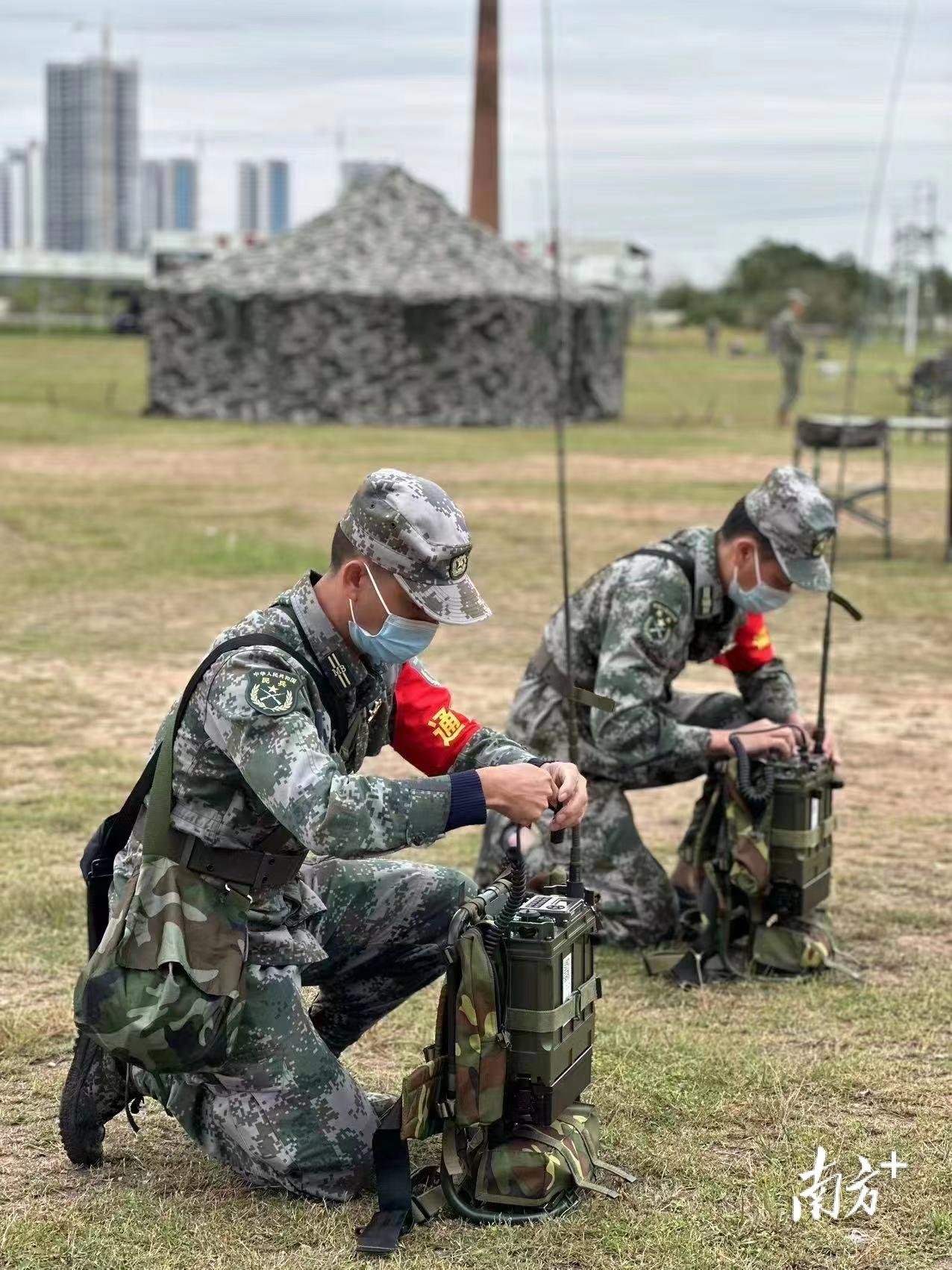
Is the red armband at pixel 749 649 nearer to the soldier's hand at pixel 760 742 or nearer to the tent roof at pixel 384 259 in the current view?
the soldier's hand at pixel 760 742

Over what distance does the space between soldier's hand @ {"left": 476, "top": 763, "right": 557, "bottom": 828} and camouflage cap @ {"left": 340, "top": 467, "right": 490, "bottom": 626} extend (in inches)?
13.3

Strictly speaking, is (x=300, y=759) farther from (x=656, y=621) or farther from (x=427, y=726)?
(x=656, y=621)

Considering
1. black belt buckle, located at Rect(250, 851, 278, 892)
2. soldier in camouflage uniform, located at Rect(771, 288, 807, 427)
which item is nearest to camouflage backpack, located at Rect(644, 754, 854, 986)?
black belt buckle, located at Rect(250, 851, 278, 892)

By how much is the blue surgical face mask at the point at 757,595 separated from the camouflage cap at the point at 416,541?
188 centimetres

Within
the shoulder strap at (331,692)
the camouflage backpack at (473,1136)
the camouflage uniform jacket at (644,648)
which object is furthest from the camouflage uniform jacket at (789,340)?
the camouflage backpack at (473,1136)

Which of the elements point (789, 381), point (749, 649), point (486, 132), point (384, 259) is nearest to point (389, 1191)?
point (749, 649)

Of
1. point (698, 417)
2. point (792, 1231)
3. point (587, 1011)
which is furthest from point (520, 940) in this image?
point (698, 417)

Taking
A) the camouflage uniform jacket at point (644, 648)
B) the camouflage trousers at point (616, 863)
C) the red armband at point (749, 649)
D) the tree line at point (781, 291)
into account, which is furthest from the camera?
the tree line at point (781, 291)

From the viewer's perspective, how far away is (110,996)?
12.9 feet

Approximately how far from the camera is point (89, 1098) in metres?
4.23

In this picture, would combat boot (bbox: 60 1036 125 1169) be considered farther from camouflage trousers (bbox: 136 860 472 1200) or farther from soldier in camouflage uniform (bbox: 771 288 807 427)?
soldier in camouflage uniform (bbox: 771 288 807 427)

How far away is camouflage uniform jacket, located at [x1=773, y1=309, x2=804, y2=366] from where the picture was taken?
29.3 metres

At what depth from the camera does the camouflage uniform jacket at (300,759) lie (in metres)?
3.73

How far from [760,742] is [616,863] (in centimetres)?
73
